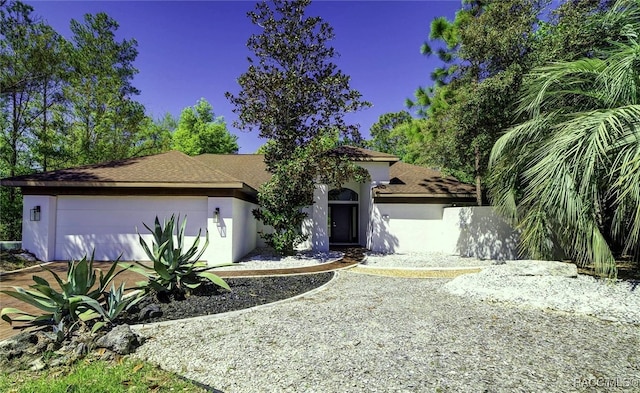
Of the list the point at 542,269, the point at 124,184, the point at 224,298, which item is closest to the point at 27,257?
the point at 124,184

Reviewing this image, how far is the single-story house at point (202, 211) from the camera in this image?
35.6ft

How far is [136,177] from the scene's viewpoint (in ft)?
36.0

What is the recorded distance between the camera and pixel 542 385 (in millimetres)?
3281

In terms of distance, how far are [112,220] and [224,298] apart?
7.15 metres

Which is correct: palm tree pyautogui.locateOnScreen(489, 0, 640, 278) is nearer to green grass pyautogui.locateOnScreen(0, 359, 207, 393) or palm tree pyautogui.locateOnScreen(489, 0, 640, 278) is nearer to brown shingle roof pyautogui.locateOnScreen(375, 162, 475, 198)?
brown shingle roof pyautogui.locateOnScreen(375, 162, 475, 198)

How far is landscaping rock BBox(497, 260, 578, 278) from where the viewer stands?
764 centimetres

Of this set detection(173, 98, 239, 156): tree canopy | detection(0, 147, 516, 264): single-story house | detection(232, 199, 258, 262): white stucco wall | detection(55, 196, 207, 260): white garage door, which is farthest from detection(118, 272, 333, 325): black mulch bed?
detection(173, 98, 239, 156): tree canopy

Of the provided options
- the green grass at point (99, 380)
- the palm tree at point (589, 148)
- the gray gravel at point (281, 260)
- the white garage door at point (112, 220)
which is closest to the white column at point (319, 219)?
the gray gravel at point (281, 260)

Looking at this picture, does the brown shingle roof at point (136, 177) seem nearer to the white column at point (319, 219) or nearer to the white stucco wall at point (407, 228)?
the white column at point (319, 219)

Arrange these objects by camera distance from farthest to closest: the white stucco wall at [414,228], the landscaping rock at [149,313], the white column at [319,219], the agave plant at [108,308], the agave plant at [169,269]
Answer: the white stucco wall at [414,228] < the white column at [319,219] < the agave plant at [169,269] < the landscaping rock at [149,313] < the agave plant at [108,308]

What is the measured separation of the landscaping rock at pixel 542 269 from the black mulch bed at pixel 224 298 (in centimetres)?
492

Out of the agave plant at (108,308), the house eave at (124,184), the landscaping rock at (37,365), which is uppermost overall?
the house eave at (124,184)

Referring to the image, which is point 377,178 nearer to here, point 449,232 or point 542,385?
point 449,232

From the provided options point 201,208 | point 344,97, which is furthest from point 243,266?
point 344,97
